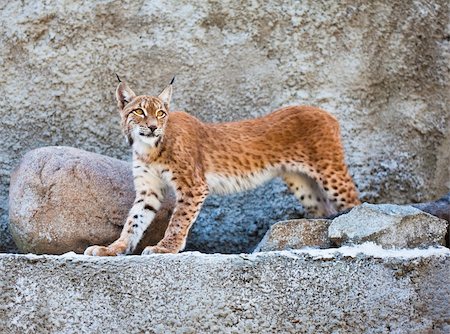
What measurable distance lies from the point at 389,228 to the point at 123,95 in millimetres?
1853

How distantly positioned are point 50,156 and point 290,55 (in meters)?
2.08

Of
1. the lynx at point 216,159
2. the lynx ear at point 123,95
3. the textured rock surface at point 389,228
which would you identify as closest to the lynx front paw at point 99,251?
the lynx at point 216,159

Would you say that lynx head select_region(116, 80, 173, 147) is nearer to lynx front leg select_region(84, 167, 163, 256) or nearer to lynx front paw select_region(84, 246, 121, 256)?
lynx front leg select_region(84, 167, 163, 256)

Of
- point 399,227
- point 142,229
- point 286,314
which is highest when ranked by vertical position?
point 399,227

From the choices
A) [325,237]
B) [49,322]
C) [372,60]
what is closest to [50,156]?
[49,322]

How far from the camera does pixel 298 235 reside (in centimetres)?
487

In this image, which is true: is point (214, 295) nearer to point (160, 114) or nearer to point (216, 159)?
point (160, 114)

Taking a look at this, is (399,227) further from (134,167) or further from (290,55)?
(290,55)

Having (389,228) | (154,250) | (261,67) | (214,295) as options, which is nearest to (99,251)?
(154,250)

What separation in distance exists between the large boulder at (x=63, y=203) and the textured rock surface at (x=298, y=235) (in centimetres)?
104

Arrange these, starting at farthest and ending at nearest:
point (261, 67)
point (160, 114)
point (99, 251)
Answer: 1. point (261, 67)
2. point (160, 114)
3. point (99, 251)

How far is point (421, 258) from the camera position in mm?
4438

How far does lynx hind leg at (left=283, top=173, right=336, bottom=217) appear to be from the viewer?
5992 mm

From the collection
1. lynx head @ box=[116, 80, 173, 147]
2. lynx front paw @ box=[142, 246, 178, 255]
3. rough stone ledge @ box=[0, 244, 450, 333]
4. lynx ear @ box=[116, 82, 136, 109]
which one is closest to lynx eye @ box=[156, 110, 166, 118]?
lynx head @ box=[116, 80, 173, 147]
